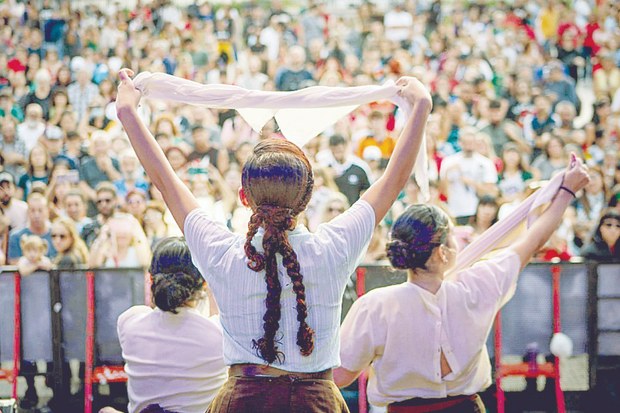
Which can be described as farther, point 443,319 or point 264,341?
point 443,319

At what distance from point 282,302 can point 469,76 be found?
1003 centimetres

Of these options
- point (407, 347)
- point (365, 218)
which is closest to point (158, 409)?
point (407, 347)

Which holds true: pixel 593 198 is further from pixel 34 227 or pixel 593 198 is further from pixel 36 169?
pixel 36 169

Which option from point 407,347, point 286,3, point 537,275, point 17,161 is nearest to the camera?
point 407,347

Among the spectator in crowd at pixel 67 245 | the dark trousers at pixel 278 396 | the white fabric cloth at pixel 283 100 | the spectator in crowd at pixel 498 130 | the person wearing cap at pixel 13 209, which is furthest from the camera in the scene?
the spectator in crowd at pixel 498 130

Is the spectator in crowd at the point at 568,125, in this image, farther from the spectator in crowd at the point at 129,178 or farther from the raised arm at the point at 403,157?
the raised arm at the point at 403,157

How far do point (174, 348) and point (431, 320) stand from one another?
0.93 metres

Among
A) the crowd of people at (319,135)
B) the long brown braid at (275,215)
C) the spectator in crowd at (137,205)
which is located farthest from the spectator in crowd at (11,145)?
the long brown braid at (275,215)

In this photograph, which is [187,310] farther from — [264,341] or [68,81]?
[68,81]

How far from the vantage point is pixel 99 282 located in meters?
6.16

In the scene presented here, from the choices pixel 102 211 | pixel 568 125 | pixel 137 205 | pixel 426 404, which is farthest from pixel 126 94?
pixel 568 125

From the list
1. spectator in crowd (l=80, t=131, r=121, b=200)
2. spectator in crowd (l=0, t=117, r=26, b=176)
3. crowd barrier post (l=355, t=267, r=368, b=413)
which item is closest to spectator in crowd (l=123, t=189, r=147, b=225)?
spectator in crowd (l=80, t=131, r=121, b=200)

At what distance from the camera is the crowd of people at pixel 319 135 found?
24.0 ft

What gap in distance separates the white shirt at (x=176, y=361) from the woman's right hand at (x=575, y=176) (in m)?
1.36
